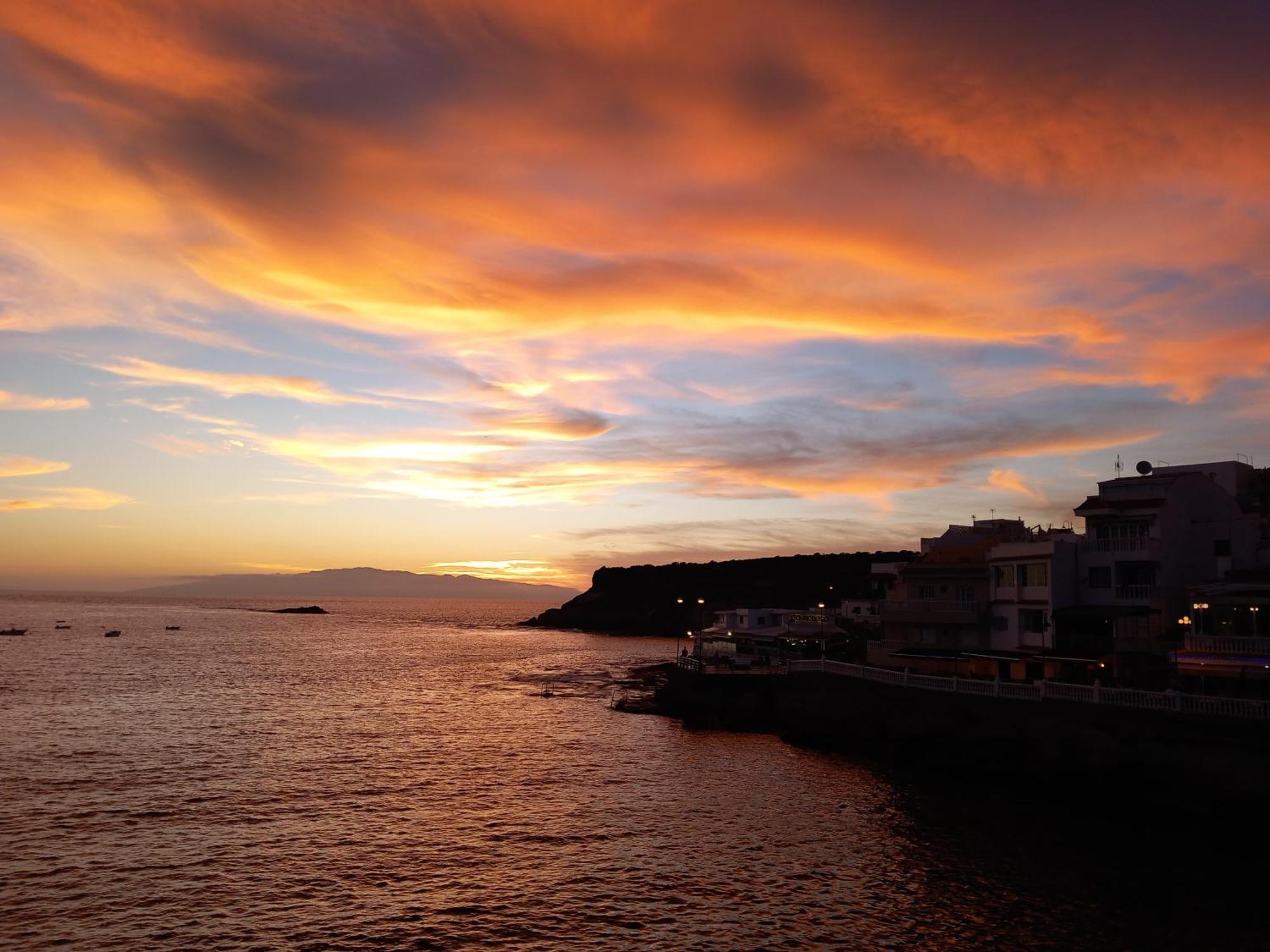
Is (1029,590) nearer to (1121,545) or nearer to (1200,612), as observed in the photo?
(1121,545)

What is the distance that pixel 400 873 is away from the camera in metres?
30.7

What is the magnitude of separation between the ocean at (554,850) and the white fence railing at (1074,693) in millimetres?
6790

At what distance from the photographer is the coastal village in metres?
43.8

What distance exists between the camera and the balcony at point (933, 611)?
2406 inches

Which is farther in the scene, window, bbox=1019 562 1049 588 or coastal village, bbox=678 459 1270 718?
window, bbox=1019 562 1049 588

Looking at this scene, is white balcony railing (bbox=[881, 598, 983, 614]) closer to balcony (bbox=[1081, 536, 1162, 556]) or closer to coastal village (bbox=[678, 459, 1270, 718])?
coastal village (bbox=[678, 459, 1270, 718])

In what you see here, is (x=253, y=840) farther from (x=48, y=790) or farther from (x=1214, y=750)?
(x=1214, y=750)

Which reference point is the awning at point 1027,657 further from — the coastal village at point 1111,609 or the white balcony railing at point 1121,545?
the white balcony railing at point 1121,545

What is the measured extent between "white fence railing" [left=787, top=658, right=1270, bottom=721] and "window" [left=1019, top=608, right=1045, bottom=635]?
8.13 metres

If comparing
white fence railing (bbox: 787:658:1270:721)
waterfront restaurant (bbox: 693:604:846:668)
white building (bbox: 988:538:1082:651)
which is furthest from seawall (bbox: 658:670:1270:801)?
white building (bbox: 988:538:1082:651)

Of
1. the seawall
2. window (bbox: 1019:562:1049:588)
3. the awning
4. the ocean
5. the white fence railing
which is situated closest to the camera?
the ocean

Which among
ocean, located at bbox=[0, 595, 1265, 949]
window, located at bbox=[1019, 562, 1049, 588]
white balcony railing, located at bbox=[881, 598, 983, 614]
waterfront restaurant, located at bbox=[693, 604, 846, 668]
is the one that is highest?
window, located at bbox=[1019, 562, 1049, 588]

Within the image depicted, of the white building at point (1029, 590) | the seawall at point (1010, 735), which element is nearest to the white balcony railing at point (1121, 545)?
the white building at point (1029, 590)

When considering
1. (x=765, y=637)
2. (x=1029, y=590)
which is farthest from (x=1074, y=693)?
(x=765, y=637)
